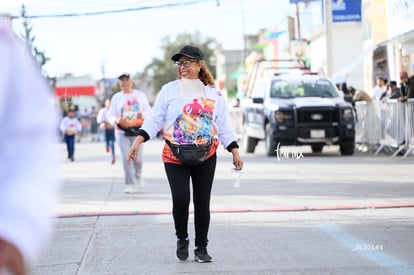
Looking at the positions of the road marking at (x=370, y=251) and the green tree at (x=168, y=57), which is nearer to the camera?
the road marking at (x=370, y=251)

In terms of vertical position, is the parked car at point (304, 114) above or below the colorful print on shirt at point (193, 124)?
below

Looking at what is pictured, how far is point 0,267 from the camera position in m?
1.94

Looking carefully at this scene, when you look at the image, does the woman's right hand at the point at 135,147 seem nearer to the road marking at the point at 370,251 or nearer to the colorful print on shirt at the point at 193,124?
the colorful print on shirt at the point at 193,124

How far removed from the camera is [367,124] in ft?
73.4

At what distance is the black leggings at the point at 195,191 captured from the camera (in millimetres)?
7027

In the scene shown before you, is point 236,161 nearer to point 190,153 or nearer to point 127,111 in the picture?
point 190,153

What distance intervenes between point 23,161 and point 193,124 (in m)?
4.89

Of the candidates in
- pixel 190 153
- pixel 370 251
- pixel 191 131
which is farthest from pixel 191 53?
pixel 370 251

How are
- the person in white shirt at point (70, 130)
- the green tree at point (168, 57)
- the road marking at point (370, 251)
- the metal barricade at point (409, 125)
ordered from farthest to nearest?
the green tree at point (168, 57) < the person in white shirt at point (70, 130) < the metal barricade at point (409, 125) < the road marking at point (370, 251)

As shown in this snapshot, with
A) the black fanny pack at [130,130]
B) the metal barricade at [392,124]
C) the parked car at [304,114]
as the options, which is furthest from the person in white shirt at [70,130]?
the black fanny pack at [130,130]

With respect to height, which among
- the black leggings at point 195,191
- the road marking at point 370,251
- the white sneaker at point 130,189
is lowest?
the white sneaker at point 130,189

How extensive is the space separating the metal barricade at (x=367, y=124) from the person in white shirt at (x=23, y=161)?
1940 centimetres

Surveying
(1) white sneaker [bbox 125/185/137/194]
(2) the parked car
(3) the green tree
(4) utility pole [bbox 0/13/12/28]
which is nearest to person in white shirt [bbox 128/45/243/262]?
(4) utility pole [bbox 0/13/12/28]

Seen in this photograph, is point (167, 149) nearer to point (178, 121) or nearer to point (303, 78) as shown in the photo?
point (178, 121)
